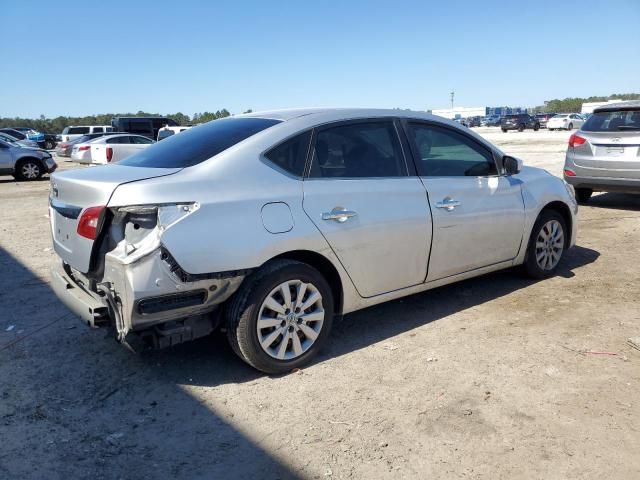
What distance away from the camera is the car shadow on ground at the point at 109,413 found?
268 cm

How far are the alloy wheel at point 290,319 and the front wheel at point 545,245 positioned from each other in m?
2.55

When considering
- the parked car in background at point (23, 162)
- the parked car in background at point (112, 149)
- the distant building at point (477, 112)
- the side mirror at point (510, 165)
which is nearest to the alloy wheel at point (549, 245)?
the side mirror at point (510, 165)

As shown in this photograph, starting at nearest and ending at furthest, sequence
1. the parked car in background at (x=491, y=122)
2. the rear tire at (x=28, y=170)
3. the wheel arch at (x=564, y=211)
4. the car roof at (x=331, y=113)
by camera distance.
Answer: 1. the car roof at (x=331, y=113)
2. the wheel arch at (x=564, y=211)
3. the rear tire at (x=28, y=170)
4. the parked car in background at (x=491, y=122)

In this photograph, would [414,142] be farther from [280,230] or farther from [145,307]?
[145,307]

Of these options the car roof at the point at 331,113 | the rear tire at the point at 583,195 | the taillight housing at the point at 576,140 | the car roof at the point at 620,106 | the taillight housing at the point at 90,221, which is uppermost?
the car roof at the point at 620,106

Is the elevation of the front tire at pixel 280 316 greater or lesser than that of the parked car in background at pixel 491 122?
lesser

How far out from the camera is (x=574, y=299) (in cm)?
489

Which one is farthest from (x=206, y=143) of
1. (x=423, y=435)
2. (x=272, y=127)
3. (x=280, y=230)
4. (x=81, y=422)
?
(x=423, y=435)

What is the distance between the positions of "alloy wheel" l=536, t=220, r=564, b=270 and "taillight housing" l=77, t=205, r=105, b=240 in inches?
154

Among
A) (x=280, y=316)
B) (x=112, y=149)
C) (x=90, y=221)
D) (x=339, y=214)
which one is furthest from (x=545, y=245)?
(x=112, y=149)

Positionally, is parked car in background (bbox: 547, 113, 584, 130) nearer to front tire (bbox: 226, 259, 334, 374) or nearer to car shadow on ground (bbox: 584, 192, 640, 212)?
car shadow on ground (bbox: 584, 192, 640, 212)

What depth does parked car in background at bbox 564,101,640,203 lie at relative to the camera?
837cm

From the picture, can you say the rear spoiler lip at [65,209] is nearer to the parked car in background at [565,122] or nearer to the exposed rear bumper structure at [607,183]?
the exposed rear bumper structure at [607,183]

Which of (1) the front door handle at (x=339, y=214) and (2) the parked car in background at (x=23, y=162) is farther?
(2) the parked car in background at (x=23, y=162)
